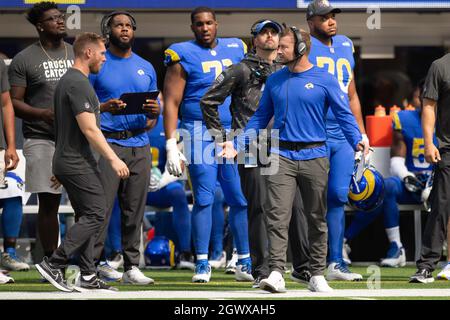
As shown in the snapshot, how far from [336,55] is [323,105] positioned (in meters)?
1.83

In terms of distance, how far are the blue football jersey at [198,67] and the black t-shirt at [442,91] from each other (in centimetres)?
167

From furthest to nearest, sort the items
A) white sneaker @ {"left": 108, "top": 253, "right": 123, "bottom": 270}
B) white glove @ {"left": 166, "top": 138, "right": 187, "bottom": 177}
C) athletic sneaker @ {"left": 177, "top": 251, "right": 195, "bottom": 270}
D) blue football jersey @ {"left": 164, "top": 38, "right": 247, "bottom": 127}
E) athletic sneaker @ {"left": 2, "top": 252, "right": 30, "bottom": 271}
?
athletic sneaker @ {"left": 177, "top": 251, "right": 195, "bottom": 270} < white sneaker @ {"left": 108, "top": 253, "right": 123, "bottom": 270} < athletic sneaker @ {"left": 2, "top": 252, "right": 30, "bottom": 271} < blue football jersey @ {"left": 164, "top": 38, "right": 247, "bottom": 127} < white glove @ {"left": 166, "top": 138, "right": 187, "bottom": 177}

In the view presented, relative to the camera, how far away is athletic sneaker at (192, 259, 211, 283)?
37.4 feet

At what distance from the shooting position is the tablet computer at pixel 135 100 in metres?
11.1

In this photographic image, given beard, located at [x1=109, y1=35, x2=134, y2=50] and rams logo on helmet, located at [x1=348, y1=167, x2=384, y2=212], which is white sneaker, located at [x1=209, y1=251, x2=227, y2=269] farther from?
beard, located at [x1=109, y1=35, x2=134, y2=50]

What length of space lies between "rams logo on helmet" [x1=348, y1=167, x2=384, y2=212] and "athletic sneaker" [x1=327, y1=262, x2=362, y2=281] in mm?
1599

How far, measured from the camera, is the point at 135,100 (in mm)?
11125

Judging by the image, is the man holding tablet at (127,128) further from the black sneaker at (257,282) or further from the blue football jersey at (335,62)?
the blue football jersey at (335,62)

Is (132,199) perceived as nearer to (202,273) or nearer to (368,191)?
(202,273)

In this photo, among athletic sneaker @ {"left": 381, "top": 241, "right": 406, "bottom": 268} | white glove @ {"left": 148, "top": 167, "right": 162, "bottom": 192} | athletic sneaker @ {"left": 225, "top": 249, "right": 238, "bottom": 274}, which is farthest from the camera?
athletic sneaker @ {"left": 381, "top": 241, "right": 406, "bottom": 268}

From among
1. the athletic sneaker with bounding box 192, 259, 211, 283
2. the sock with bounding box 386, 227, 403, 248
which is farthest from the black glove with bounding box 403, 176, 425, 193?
the athletic sneaker with bounding box 192, 259, 211, 283

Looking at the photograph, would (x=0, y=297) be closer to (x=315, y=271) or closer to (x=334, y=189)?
(x=315, y=271)

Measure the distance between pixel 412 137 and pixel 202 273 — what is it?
3.58 metres

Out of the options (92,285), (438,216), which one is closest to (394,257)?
(438,216)
